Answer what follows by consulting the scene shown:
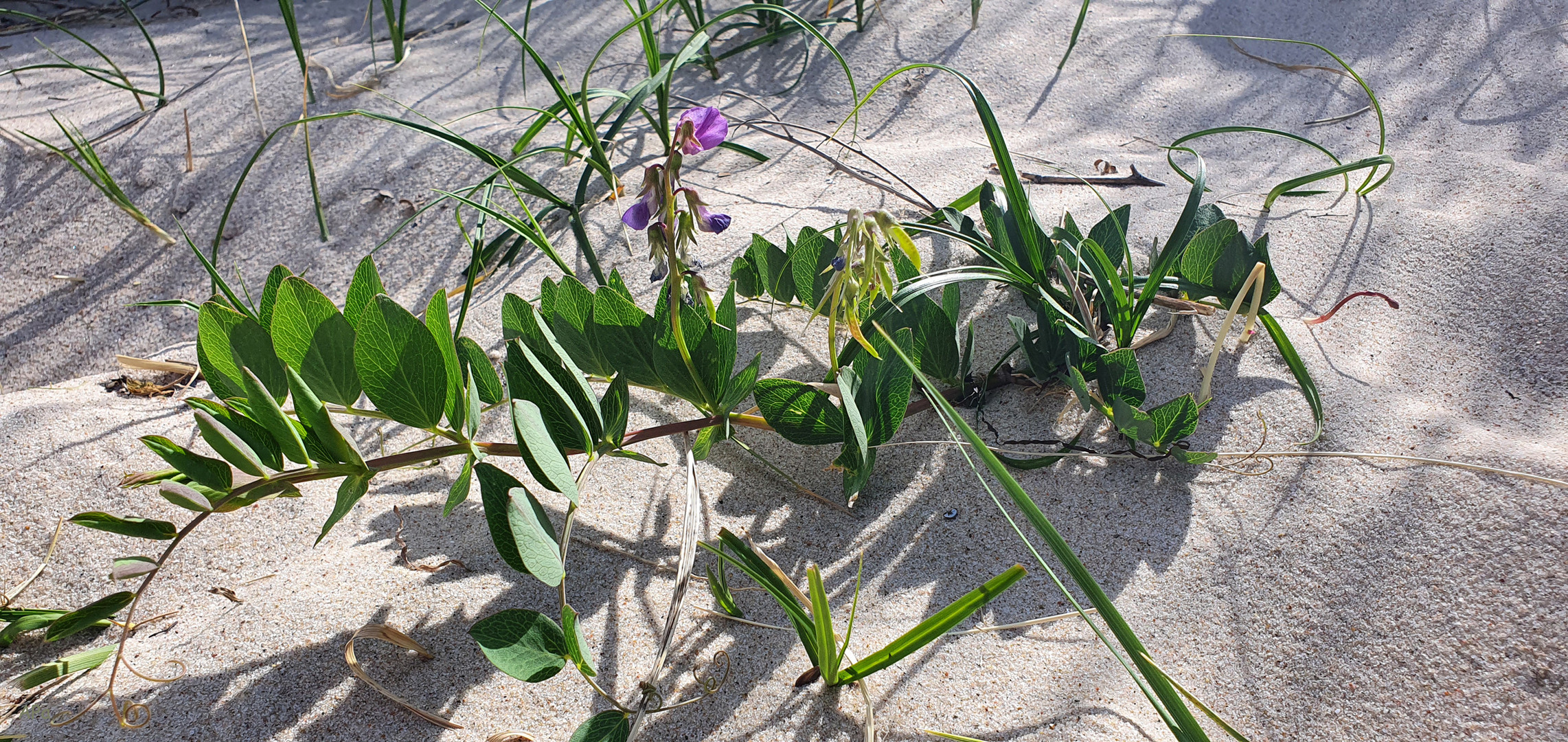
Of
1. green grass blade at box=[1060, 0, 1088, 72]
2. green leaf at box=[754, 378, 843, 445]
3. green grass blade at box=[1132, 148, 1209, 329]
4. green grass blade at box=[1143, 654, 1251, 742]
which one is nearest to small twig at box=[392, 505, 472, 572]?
green leaf at box=[754, 378, 843, 445]

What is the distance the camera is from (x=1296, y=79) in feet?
6.92

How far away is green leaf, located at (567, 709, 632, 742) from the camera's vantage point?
33.2 inches

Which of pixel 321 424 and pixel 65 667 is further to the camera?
pixel 65 667

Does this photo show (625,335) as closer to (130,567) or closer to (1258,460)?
(130,567)

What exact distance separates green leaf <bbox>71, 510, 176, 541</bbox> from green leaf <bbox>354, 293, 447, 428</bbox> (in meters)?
0.25

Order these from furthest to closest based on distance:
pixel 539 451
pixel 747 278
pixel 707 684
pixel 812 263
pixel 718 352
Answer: pixel 747 278 → pixel 812 263 → pixel 718 352 → pixel 707 684 → pixel 539 451

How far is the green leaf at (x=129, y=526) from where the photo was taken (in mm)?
865

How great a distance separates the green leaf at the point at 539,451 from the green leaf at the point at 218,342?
347mm

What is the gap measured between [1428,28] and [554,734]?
8.52 ft

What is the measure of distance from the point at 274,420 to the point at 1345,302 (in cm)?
150

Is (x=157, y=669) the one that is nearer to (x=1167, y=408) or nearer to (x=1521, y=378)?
(x=1167, y=408)

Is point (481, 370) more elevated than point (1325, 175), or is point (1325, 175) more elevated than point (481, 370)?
point (481, 370)

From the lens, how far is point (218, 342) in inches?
37.2

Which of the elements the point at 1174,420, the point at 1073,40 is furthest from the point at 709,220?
the point at 1073,40
